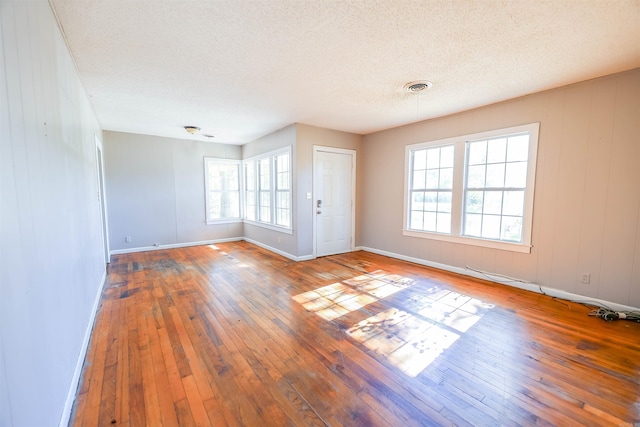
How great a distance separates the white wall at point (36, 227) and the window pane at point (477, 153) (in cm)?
467

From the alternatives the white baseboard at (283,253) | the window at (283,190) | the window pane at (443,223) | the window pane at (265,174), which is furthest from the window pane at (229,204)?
the window pane at (443,223)

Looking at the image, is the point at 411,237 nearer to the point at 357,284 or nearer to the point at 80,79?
the point at 357,284

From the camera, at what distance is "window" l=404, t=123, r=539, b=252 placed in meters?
3.50

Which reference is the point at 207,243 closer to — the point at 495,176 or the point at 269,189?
the point at 269,189

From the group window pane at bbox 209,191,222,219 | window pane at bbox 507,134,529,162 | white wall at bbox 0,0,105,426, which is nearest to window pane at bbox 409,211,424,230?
window pane at bbox 507,134,529,162

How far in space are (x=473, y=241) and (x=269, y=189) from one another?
406 cm

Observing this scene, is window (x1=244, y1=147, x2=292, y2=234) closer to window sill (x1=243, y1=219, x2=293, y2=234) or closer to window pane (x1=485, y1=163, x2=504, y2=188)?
window sill (x1=243, y1=219, x2=293, y2=234)

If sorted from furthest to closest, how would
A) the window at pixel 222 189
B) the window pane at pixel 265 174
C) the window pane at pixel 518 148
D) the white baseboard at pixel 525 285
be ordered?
the window at pixel 222 189
the window pane at pixel 265 174
the window pane at pixel 518 148
the white baseboard at pixel 525 285

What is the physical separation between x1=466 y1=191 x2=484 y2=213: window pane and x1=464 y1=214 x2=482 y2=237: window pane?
92mm

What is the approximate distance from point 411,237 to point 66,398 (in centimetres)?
465

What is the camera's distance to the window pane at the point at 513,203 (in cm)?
354

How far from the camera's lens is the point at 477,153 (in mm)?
3943

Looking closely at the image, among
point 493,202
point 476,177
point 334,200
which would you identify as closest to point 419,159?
point 476,177

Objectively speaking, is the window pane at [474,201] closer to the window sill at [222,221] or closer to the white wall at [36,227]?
the white wall at [36,227]
